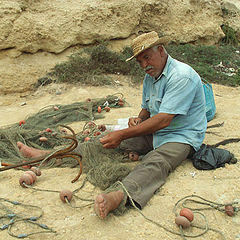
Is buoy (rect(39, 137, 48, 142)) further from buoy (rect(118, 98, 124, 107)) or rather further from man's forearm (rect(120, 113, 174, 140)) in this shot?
buoy (rect(118, 98, 124, 107))

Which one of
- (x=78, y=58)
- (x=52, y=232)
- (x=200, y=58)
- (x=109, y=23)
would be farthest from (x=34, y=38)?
(x=52, y=232)

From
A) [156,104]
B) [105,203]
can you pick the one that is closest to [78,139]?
[156,104]

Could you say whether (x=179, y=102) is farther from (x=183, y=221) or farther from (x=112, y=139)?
(x=183, y=221)

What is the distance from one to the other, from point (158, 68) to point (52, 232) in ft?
6.24

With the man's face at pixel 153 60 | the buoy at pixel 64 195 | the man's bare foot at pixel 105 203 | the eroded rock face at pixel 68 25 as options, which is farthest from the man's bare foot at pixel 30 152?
the eroded rock face at pixel 68 25

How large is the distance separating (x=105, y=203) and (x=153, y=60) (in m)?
1.60

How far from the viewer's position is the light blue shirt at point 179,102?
2822 millimetres

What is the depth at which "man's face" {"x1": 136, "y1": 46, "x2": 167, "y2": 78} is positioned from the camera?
2.96 m

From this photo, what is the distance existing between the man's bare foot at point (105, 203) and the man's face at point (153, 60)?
143 centimetres

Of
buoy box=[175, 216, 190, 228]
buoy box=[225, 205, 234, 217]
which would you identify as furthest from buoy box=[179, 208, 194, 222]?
buoy box=[225, 205, 234, 217]

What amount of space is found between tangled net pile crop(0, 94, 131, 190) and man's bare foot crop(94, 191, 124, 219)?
418mm

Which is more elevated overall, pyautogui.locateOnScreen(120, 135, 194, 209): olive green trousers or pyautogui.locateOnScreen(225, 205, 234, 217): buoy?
pyautogui.locateOnScreen(225, 205, 234, 217): buoy

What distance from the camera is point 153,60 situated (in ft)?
9.80

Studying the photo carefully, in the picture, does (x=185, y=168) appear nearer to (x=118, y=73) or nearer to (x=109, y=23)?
(x=118, y=73)
